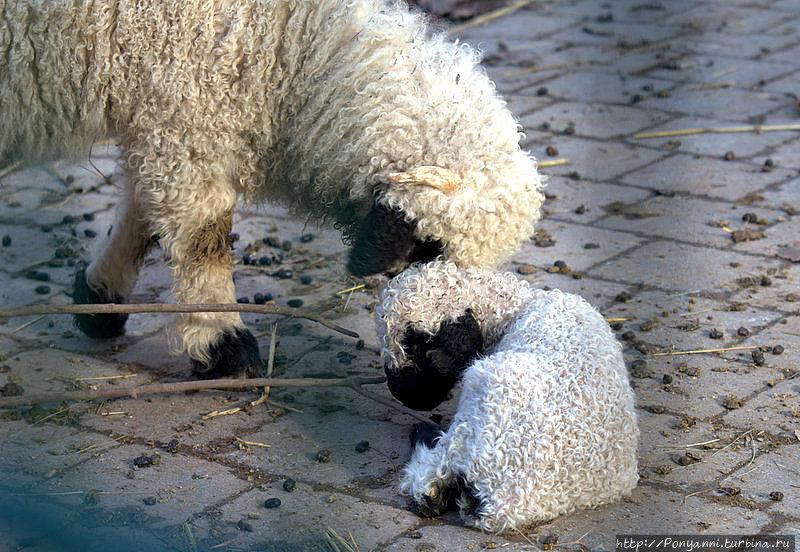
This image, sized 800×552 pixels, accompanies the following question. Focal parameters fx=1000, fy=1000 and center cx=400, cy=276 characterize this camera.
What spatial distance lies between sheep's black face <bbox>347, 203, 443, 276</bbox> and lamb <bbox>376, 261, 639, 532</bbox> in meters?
0.08

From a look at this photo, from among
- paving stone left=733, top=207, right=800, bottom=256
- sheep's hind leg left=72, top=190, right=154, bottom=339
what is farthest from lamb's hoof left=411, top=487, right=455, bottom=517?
paving stone left=733, top=207, right=800, bottom=256

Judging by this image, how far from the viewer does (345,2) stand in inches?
142

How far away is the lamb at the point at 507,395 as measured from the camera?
280 centimetres

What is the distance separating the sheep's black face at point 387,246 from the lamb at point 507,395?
84mm

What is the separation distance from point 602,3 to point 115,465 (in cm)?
714

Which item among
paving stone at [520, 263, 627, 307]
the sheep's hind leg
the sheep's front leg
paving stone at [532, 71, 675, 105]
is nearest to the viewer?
the sheep's front leg

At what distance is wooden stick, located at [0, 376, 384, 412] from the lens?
3.34 metres

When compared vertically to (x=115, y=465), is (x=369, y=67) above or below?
above

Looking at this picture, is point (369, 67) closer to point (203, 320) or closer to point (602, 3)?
point (203, 320)

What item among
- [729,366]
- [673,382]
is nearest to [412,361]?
[673,382]

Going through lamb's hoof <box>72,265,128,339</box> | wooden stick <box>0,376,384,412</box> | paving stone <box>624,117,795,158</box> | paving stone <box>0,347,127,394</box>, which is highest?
paving stone <box>624,117,795,158</box>

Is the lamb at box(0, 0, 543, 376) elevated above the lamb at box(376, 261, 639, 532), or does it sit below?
above

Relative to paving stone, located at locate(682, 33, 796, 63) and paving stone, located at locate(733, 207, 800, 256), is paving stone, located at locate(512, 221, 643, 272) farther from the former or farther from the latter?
paving stone, located at locate(682, 33, 796, 63)

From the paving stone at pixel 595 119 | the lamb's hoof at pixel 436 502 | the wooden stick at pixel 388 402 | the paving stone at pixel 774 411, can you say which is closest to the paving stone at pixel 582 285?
the paving stone at pixel 774 411
